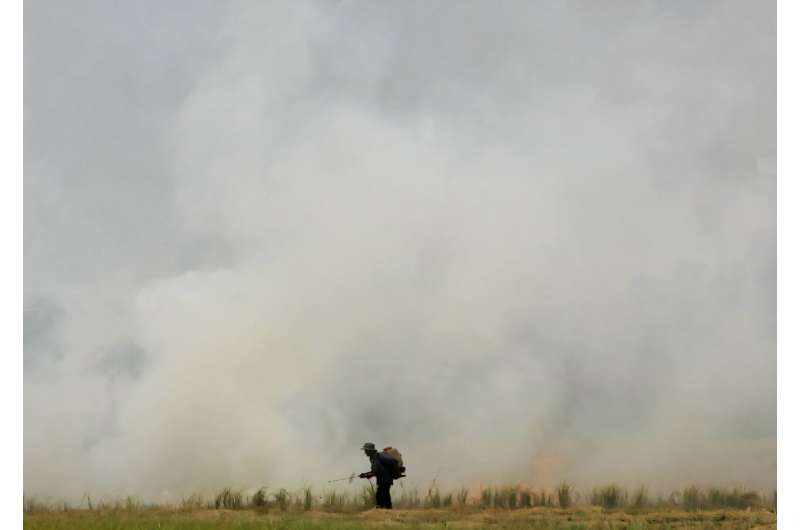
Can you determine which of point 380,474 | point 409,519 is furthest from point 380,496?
point 409,519

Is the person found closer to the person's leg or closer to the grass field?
the person's leg

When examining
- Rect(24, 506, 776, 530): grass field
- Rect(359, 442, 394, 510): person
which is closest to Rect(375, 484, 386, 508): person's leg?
Rect(359, 442, 394, 510): person

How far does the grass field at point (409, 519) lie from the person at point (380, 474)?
0.84 m

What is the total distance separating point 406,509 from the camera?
24969 millimetres

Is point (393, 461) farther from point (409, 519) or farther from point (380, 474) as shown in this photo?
point (409, 519)

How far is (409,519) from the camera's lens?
2333cm

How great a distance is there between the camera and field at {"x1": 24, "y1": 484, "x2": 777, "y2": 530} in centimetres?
2219

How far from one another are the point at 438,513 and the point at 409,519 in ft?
3.50

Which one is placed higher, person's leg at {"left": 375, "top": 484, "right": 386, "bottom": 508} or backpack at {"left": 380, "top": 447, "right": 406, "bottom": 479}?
backpack at {"left": 380, "top": 447, "right": 406, "bottom": 479}

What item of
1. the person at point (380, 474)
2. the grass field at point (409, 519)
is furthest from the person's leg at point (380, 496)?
the grass field at point (409, 519)

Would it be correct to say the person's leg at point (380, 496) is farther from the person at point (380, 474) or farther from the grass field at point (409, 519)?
the grass field at point (409, 519)

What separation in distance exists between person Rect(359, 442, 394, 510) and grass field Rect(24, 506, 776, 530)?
839 mm

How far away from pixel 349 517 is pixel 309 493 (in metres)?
1.70
